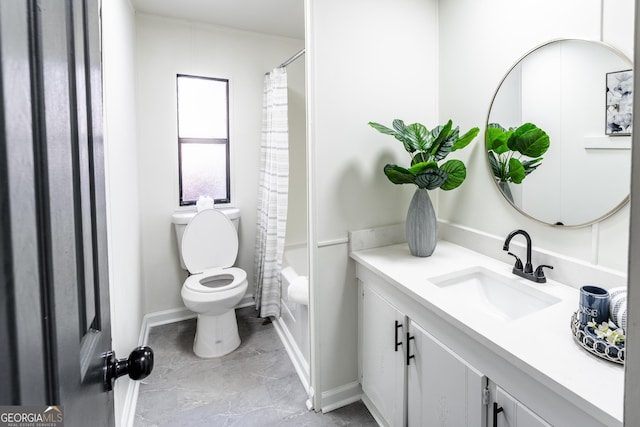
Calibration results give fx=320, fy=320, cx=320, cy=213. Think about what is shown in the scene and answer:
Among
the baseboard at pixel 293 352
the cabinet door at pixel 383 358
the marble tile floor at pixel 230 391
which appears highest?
the cabinet door at pixel 383 358

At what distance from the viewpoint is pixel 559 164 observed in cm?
136

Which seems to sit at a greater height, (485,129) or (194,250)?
(485,129)

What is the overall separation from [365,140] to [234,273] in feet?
5.09

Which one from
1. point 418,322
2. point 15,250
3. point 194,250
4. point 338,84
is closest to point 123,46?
point 338,84

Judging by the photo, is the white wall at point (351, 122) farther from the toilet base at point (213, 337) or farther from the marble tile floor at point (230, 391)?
the toilet base at point (213, 337)

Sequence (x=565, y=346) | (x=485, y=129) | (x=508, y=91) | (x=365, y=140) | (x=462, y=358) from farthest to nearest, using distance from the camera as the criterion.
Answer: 1. (x=365, y=140)
2. (x=485, y=129)
3. (x=508, y=91)
4. (x=462, y=358)
5. (x=565, y=346)

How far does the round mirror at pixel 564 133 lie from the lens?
117cm

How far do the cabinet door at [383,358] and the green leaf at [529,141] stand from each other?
0.95 meters

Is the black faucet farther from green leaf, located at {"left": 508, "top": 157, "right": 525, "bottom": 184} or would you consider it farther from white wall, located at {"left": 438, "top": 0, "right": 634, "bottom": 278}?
green leaf, located at {"left": 508, "top": 157, "right": 525, "bottom": 184}

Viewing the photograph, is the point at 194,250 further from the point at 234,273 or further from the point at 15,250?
the point at 15,250

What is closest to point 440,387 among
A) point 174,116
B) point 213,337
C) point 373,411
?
point 373,411

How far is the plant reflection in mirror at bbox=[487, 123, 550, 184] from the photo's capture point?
1.44 meters

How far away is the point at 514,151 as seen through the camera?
5.02ft

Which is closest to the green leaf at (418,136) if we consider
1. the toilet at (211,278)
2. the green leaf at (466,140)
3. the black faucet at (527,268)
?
the green leaf at (466,140)
